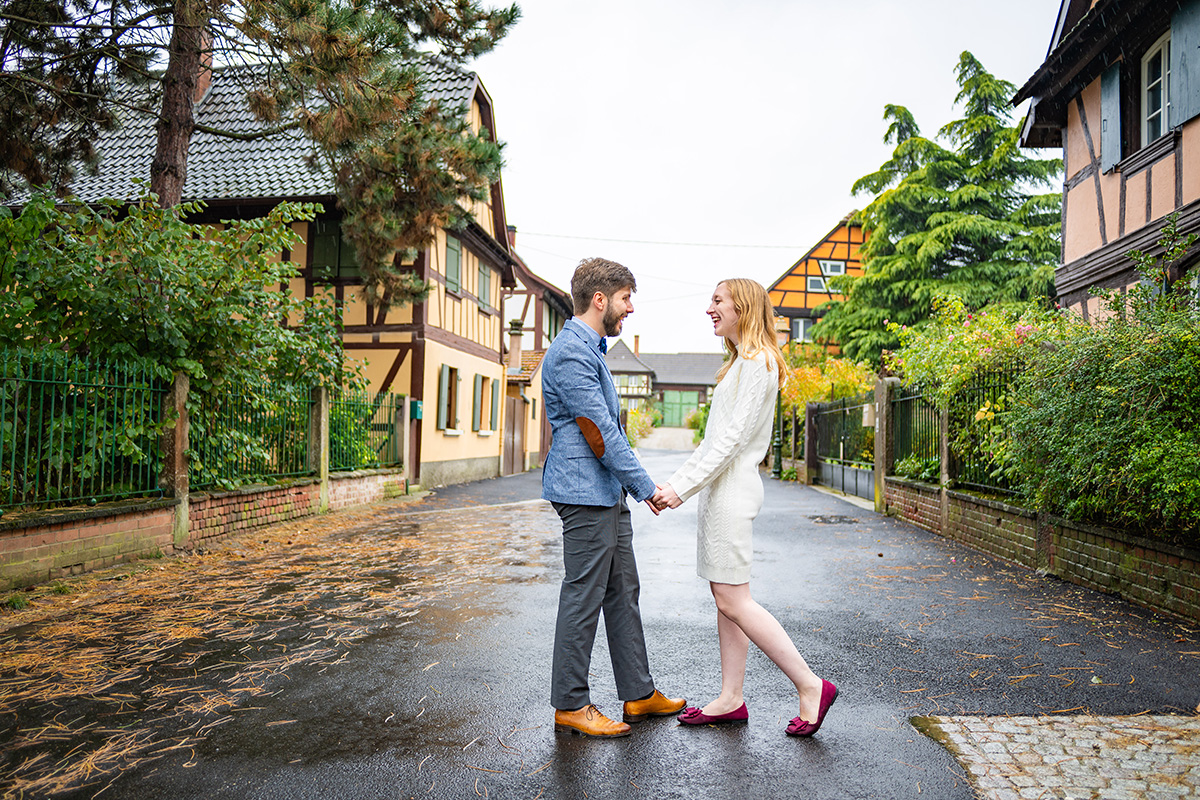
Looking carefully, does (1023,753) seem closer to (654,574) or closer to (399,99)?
(654,574)

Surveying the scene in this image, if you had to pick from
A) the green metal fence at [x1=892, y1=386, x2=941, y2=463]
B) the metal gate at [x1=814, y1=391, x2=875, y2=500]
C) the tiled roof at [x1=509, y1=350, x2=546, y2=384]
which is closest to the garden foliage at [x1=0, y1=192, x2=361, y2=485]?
the green metal fence at [x1=892, y1=386, x2=941, y2=463]

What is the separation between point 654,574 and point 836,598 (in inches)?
63.8

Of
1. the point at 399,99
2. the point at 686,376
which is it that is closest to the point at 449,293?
the point at 399,99

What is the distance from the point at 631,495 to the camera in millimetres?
3205

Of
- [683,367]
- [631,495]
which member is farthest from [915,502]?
[683,367]

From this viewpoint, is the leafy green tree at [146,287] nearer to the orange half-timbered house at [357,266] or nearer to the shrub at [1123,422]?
the orange half-timbered house at [357,266]

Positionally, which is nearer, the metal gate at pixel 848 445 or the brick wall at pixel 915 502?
the brick wall at pixel 915 502

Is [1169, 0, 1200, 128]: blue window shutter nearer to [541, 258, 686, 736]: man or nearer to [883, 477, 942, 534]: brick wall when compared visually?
[883, 477, 942, 534]: brick wall

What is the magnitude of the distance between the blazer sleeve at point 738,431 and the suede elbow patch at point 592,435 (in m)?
0.33

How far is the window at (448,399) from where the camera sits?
16766 millimetres

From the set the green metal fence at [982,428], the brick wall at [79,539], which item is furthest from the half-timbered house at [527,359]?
the brick wall at [79,539]

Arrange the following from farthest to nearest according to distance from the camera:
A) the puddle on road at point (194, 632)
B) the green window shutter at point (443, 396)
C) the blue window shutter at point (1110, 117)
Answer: the green window shutter at point (443, 396) → the blue window shutter at point (1110, 117) → the puddle on road at point (194, 632)

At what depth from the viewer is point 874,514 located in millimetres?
12195

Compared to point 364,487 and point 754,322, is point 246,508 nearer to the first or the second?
point 364,487
